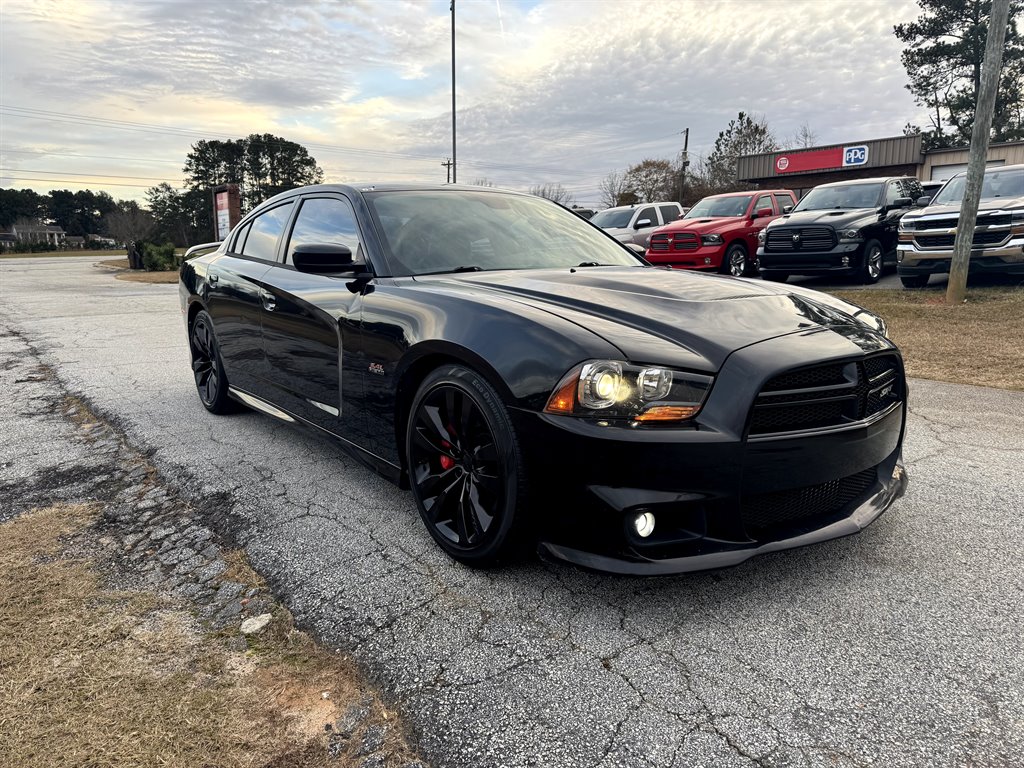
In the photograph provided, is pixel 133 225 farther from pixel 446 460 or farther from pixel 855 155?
pixel 446 460

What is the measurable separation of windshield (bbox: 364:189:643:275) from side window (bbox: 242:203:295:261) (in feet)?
3.40

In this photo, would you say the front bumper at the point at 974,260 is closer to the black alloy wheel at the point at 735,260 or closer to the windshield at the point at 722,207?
the black alloy wheel at the point at 735,260

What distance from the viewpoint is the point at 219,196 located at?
25922 millimetres

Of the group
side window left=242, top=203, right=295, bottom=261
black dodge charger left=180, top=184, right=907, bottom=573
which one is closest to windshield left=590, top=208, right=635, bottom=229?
side window left=242, top=203, right=295, bottom=261

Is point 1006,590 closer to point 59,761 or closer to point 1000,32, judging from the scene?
point 59,761

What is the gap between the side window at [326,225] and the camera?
3.54 metres

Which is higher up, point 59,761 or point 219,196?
point 219,196

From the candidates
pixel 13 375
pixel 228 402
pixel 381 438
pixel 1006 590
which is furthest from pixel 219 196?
pixel 1006 590

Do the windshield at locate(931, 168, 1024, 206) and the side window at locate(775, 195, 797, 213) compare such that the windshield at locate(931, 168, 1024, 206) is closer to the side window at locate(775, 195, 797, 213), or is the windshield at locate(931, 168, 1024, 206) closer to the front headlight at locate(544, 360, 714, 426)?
the side window at locate(775, 195, 797, 213)

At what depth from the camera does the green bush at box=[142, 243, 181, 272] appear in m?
29.0

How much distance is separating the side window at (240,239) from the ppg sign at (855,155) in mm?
33292

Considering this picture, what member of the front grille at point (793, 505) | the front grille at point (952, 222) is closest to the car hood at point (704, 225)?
the front grille at point (952, 222)

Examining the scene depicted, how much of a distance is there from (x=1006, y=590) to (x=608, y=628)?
57.9 inches

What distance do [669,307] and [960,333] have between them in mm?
7058
